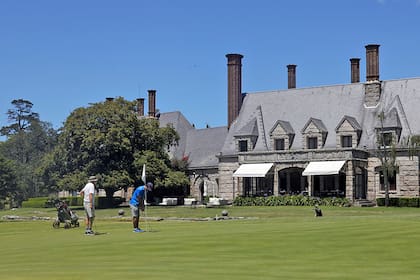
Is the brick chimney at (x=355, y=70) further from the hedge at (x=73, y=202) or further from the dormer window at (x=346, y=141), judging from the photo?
the hedge at (x=73, y=202)

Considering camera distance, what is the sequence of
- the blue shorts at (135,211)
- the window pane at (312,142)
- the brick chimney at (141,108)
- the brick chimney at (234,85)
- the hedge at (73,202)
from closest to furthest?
the blue shorts at (135,211)
the window pane at (312,142)
the hedge at (73,202)
the brick chimney at (234,85)
the brick chimney at (141,108)

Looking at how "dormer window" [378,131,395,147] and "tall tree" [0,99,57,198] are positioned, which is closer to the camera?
"dormer window" [378,131,395,147]

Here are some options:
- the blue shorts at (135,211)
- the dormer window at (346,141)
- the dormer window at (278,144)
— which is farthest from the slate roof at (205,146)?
the blue shorts at (135,211)

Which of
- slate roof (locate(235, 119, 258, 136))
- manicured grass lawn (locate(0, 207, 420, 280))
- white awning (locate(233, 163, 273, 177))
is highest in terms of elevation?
slate roof (locate(235, 119, 258, 136))

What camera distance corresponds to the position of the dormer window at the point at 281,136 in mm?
63812

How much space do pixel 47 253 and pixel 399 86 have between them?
49.9m

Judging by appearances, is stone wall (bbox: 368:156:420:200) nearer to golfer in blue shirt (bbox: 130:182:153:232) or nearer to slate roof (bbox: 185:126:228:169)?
slate roof (bbox: 185:126:228:169)

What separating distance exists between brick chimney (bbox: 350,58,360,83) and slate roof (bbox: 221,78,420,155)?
2296 mm

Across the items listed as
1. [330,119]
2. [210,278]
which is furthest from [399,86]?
[210,278]

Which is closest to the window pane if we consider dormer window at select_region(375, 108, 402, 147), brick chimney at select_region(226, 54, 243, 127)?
dormer window at select_region(375, 108, 402, 147)

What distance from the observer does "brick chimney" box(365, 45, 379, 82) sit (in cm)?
6175

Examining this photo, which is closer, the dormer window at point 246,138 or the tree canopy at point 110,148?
the tree canopy at point 110,148

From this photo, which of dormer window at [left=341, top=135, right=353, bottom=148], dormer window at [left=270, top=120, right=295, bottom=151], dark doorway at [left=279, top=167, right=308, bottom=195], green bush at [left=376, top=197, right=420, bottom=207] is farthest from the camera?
dormer window at [left=270, top=120, right=295, bottom=151]

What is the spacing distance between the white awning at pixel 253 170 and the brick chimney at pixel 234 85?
7.09 meters
